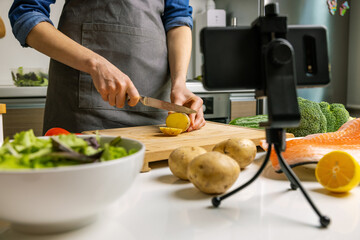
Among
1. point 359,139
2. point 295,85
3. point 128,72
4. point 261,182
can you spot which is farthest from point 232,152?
point 128,72

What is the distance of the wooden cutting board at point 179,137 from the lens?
0.85 m

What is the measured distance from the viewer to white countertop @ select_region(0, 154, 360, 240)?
1.47 ft

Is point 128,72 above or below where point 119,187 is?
above

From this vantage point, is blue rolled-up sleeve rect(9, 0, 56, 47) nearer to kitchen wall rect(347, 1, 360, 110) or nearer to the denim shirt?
the denim shirt

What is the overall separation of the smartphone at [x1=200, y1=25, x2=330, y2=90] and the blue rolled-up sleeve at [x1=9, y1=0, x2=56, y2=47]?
0.96 m

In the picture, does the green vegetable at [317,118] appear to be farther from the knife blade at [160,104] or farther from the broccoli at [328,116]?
the knife blade at [160,104]

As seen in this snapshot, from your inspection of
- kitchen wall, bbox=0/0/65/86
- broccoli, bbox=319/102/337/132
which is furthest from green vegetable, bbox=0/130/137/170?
kitchen wall, bbox=0/0/65/86

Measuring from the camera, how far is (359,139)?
872 millimetres

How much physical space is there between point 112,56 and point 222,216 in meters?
1.09

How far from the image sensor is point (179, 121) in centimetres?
123

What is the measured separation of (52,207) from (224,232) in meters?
0.23

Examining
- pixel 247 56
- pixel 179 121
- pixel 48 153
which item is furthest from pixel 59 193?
pixel 179 121

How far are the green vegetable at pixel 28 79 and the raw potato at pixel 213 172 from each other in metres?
2.27

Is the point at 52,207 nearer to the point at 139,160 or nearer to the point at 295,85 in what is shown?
the point at 139,160
